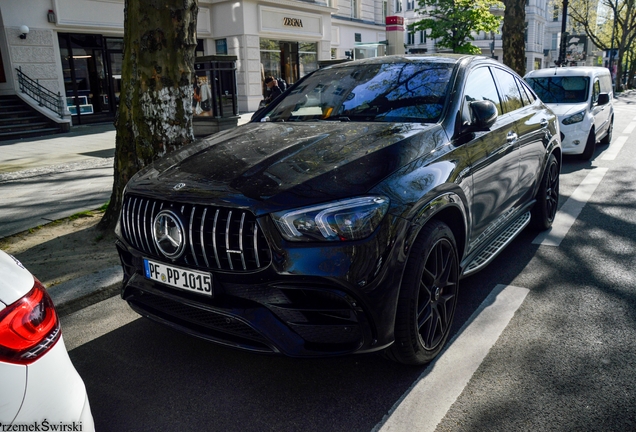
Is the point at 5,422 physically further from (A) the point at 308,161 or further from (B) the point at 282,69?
(B) the point at 282,69

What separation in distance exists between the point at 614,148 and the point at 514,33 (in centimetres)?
549

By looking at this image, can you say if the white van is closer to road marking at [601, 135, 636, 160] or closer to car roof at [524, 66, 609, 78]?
car roof at [524, 66, 609, 78]

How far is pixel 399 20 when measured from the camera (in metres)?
31.0

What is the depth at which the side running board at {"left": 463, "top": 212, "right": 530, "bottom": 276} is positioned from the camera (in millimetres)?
3731

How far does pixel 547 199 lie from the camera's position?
5.53 metres

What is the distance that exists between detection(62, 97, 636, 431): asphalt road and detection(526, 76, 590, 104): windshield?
7.17 meters

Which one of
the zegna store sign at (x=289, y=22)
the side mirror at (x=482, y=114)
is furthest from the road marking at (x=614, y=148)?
the zegna store sign at (x=289, y=22)

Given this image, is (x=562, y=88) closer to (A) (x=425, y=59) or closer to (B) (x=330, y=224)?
(A) (x=425, y=59)

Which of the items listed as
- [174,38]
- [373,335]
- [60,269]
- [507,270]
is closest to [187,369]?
[373,335]

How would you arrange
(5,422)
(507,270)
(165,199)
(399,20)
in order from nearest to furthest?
(5,422) < (165,199) < (507,270) < (399,20)

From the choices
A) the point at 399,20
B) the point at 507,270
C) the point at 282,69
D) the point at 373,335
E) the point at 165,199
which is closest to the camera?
the point at 373,335

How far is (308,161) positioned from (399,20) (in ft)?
99.7

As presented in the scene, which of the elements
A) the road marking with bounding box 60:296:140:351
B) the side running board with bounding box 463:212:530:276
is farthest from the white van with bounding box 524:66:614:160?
the road marking with bounding box 60:296:140:351

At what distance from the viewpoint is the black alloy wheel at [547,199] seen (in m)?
5.36
